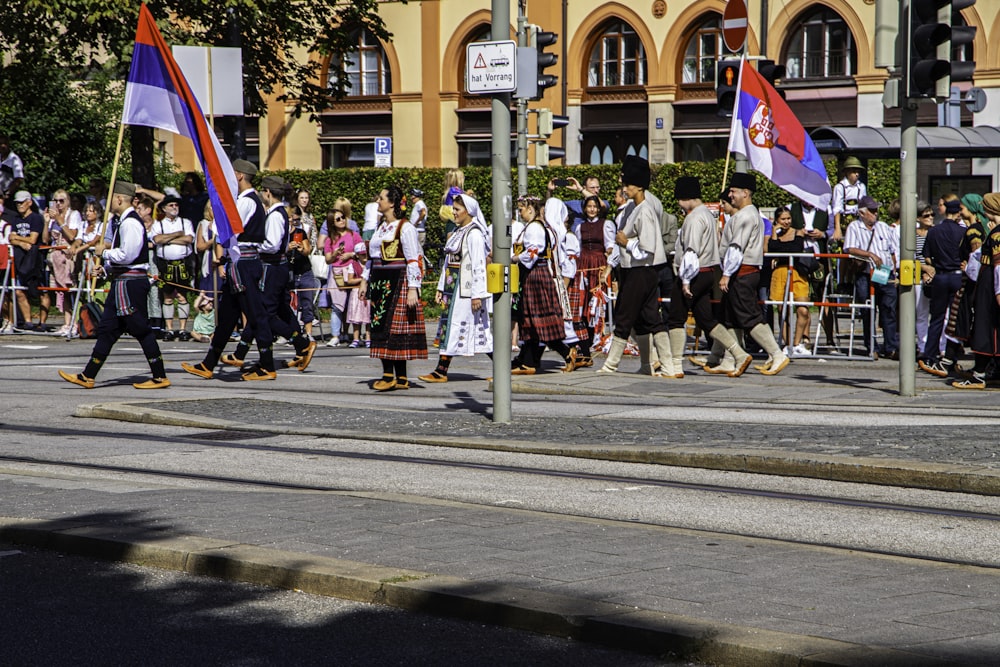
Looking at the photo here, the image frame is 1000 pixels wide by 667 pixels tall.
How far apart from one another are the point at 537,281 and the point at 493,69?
16.4 ft

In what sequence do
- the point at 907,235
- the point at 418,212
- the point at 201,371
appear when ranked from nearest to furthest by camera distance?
the point at 907,235 → the point at 201,371 → the point at 418,212

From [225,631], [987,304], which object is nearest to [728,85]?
[987,304]

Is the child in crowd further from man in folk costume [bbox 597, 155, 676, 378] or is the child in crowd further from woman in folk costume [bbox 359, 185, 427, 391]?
man in folk costume [bbox 597, 155, 676, 378]

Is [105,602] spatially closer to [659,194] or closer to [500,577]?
[500,577]

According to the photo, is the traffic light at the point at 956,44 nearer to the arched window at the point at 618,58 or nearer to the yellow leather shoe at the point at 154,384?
the yellow leather shoe at the point at 154,384

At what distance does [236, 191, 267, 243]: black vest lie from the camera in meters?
14.8

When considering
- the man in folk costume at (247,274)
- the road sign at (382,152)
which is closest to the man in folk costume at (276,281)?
the man in folk costume at (247,274)

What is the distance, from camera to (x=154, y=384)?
1437 cm

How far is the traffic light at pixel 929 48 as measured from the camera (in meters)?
12.2

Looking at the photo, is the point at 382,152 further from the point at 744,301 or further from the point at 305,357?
the point at 744,301

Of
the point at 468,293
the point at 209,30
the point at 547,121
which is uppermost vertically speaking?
the point at 209,30

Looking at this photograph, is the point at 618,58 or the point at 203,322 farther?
the point at 618,58

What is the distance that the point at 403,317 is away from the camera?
13.9m

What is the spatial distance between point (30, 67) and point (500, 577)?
2754cm
